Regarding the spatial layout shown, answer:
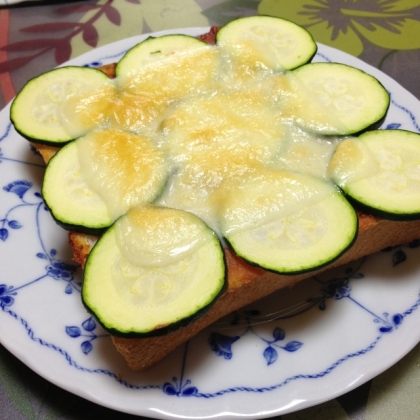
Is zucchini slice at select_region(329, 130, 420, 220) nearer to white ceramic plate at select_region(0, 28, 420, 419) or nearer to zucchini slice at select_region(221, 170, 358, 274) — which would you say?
zucchini slice at select_region(221, 170, 358, 274)

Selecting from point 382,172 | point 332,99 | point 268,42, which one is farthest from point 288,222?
point 268,42

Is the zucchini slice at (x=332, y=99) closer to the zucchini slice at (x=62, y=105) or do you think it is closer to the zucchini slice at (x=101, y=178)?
the zucchini slice at (x=101, y=178)

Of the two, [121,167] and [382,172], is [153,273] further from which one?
[382,172]

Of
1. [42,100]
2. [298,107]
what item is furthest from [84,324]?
[298,107]

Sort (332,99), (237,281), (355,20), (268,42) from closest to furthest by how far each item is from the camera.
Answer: (237,281)
(332,99)
(268,42)
(355,20)

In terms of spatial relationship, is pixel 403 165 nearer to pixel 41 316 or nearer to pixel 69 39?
pixel 41 316

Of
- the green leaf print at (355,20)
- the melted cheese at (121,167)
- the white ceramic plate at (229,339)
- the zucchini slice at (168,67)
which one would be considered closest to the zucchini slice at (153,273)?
the melted cheese at (121,167)
